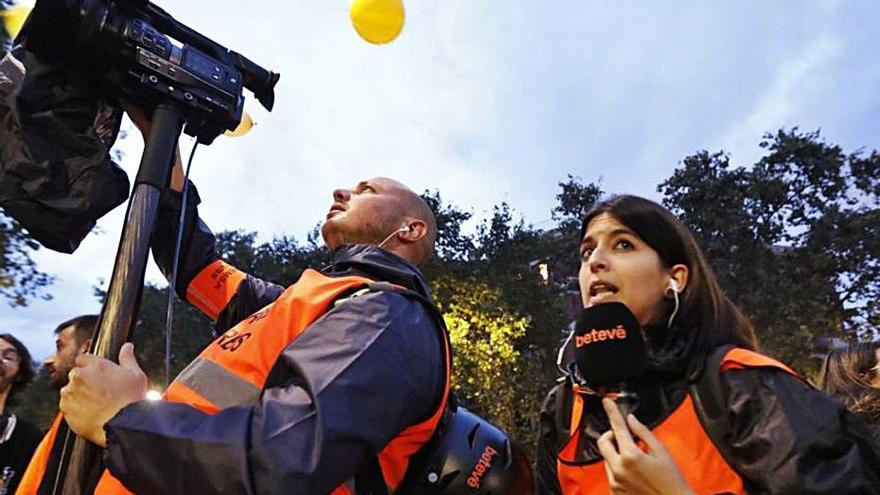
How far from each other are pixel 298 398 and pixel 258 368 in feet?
0.88

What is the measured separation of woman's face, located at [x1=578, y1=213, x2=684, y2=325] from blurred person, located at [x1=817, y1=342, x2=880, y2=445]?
6.15 ft

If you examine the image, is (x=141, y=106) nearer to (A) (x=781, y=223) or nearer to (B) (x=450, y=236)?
(B) (x=450, y=236)

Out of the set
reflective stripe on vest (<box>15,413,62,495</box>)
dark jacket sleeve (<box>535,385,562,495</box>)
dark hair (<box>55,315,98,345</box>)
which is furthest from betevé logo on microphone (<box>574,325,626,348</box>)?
dark hair (<box>55,315,98,345</box>)

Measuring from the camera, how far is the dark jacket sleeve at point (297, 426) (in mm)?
1455

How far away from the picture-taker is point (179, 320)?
830 inches

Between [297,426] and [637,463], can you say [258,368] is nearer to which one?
[297,426]

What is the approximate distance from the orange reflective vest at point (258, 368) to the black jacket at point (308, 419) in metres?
0.09

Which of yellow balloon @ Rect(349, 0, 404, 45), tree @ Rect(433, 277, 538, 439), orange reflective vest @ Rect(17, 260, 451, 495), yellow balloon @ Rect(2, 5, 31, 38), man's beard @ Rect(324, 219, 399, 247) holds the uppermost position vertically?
tree @ Rect(433, 277, 538, 439)

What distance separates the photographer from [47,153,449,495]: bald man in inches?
57.7

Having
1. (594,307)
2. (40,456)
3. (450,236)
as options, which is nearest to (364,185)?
(594,307)

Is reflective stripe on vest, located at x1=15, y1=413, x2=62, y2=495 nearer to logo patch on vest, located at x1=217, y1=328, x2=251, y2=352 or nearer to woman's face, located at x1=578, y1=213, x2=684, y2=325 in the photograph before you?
logo patch on vest, located at x1=217, y1=328, x2=251, y2=352

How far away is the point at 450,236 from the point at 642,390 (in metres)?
18.7

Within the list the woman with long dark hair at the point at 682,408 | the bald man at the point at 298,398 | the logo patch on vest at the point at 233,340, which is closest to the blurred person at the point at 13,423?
the bald man at the point at 298,398

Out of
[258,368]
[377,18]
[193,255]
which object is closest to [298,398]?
[258,368]
